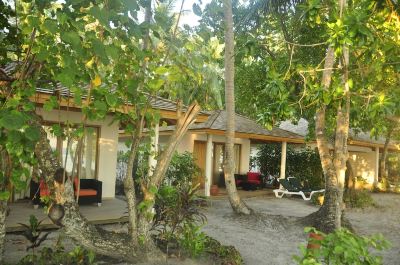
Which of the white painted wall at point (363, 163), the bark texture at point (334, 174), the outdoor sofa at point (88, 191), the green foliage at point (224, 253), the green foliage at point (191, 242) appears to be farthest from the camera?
the white painted wall at point (363, 163)

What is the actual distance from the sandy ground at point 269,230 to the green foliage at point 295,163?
16.8 feet

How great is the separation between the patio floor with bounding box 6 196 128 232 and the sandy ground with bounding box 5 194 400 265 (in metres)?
0.27

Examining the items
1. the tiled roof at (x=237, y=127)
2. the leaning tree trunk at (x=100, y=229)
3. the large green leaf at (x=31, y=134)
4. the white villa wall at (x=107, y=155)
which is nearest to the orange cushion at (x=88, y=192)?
the white villa wall at (x=107, y=155)

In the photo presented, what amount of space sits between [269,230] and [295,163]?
462 inches

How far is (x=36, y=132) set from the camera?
3342 millimetres

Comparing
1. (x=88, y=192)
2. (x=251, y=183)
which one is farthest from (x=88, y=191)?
(x=251, y=183)

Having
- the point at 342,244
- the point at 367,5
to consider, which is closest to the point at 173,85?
the point at 367,5

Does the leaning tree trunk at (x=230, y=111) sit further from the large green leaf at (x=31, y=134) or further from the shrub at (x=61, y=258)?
the large green leaf at (x=31, y=134)

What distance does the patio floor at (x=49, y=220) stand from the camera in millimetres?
7702

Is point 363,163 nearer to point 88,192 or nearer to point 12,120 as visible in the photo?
point 88,192

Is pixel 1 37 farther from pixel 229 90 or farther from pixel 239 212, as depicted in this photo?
pixel 239 212

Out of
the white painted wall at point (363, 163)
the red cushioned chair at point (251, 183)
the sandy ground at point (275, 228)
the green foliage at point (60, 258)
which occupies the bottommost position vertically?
the sandy ground at point (275, 228)

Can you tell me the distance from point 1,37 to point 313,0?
3.75 m

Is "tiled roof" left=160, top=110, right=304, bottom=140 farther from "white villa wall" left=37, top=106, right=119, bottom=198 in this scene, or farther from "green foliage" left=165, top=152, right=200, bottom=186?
"white villa wall" left=37, top=106, right=119, bottom=198
